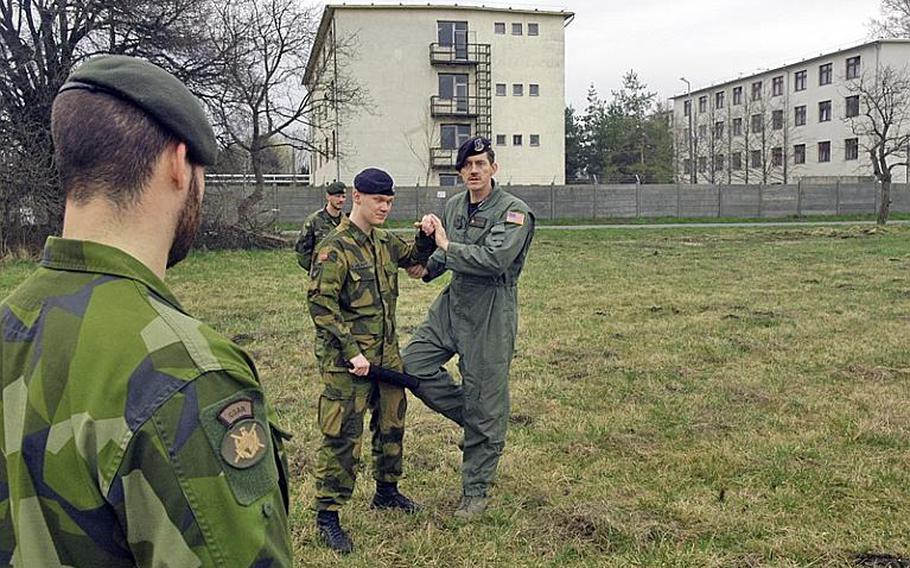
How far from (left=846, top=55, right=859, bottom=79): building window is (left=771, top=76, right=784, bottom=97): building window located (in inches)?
250

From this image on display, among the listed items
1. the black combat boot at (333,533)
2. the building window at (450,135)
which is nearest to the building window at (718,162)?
the building window at (450,135)

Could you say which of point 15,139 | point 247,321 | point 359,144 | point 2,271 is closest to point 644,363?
point 247,321

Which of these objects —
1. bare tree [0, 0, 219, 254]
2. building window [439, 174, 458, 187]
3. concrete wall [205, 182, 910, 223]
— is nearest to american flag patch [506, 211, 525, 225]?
bare tree [0, 0, 219, 254]

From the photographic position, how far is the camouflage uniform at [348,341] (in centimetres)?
439

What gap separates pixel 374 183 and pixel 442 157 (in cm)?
4176

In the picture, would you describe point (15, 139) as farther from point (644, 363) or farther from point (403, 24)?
point (403, 24)

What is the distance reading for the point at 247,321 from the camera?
37.5 ft

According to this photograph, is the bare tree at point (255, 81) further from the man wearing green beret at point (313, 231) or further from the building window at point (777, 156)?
the building window at point (777, 156)

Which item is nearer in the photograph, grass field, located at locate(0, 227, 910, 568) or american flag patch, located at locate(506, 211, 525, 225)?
grass field, located at locate(0, 227, 910, 568)

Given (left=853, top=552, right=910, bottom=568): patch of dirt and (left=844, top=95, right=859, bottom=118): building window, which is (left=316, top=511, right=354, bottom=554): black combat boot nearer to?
(left=853, top=552, right=910, bottom=568): patch of dirt

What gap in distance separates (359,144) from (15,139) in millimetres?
25724

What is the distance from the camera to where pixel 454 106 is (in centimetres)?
4597

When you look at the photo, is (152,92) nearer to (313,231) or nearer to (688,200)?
(313,231)

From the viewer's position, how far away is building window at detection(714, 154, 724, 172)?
6391 cm
